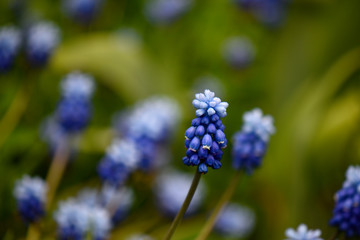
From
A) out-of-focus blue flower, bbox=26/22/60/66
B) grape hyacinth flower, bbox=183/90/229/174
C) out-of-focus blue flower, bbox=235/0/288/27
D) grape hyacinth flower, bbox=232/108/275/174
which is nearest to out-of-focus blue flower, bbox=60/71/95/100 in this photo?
out-of-focus blue flower, bbox=26/22/60/66

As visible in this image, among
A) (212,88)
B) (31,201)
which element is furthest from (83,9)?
(31,201)

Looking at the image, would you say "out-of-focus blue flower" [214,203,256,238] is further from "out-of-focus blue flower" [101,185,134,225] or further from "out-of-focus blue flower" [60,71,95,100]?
"out-of-focus blue flower" [60,71,95,100]

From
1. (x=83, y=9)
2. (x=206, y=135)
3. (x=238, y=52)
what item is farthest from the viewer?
(x=238, y=52)

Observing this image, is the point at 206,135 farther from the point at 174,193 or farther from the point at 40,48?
the point at 40,48

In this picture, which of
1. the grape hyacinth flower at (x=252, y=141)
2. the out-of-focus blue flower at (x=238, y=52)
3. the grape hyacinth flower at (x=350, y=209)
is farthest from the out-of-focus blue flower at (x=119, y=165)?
the out-of-focus blue flower at (x=238, y=52)

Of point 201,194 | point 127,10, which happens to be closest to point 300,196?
point 201,194

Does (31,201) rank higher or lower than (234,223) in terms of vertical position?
lower

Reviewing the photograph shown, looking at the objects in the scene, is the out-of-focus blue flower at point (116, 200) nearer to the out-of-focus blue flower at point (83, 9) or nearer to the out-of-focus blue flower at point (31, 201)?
the out-of-focus blue flower at point (31, 201)
